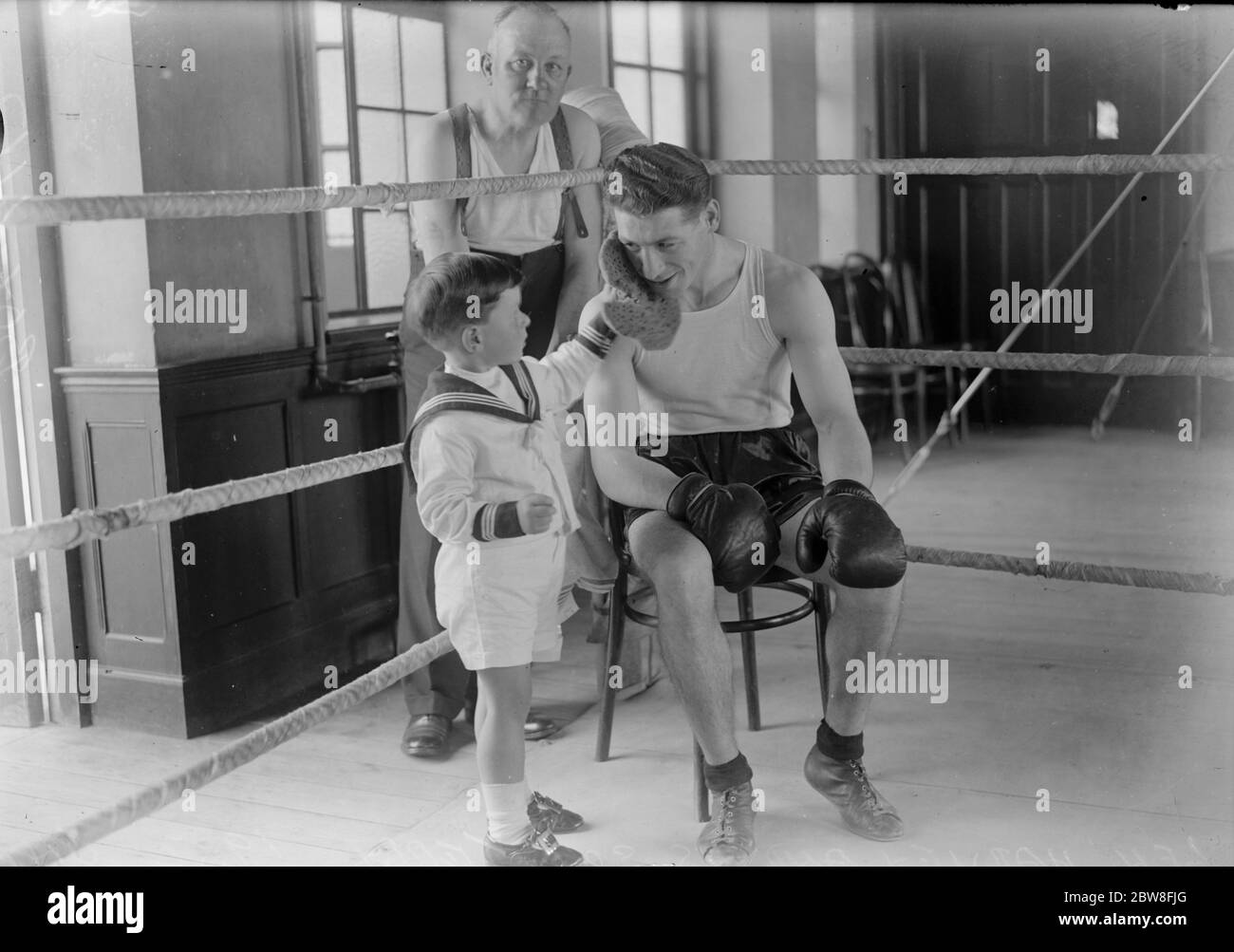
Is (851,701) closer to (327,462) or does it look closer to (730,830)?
(730,830)

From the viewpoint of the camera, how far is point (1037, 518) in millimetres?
4332

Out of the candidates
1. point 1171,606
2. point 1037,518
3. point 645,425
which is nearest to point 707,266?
point 645,425

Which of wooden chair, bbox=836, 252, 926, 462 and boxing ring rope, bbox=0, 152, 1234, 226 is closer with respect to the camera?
boxing ring rope, bbox=0, 152, 1234, 226

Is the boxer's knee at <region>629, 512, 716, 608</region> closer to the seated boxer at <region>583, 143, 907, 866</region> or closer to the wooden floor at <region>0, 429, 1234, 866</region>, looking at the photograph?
the seated boxer at <region>583, 143, 907, 866</region>

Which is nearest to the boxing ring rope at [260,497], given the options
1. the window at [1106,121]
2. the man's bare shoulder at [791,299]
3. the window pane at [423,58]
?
the man's bare shoulder at [791,299]

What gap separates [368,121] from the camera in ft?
8.97

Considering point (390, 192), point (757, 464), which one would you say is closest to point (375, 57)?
point (390, 192)

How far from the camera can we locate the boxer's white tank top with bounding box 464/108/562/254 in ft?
6.63

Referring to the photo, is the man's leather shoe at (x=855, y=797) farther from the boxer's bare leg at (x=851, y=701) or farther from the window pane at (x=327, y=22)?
the window pane at (x=327, y=22)

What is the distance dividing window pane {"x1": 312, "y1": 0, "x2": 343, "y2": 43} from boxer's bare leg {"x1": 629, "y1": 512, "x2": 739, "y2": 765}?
4.28ft

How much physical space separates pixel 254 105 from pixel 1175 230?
15.1 ft

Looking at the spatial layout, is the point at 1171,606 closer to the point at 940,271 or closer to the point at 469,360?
the point at 469,360

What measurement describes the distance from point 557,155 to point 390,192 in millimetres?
392

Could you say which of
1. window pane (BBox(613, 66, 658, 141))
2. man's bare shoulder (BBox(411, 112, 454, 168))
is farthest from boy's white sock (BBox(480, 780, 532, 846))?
window pane (BBox(613, 66, 658, 141))
